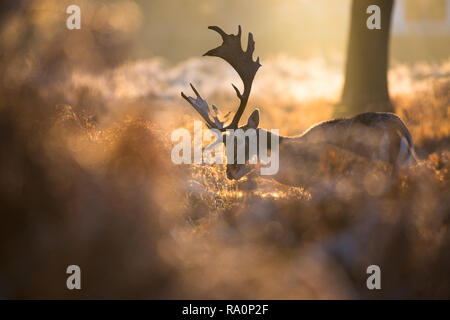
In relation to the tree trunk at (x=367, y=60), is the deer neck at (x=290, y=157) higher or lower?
lower

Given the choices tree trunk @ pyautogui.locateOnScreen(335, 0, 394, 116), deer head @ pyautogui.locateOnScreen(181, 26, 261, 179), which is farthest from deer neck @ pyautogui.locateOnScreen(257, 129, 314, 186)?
tree trunk @ pyautogui.locateOnScreen(335, 0, 394, 116)

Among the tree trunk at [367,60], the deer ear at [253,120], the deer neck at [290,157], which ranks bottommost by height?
the deer neck at [290,157]

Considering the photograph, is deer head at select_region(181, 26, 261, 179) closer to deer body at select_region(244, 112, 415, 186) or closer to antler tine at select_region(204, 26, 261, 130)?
antler tine at select_region(204, 26, 261, 130)

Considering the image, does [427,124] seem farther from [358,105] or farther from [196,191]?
[196,191]

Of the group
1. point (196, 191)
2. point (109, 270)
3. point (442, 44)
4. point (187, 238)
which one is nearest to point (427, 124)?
point (196, 191)

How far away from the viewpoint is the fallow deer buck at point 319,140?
17.0 feet

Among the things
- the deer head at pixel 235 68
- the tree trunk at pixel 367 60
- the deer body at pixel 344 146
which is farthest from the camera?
the tree trunk at pixel 367 60

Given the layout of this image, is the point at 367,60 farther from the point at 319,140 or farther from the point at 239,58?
the point at 319,140

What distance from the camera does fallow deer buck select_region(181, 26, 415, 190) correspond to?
5.18 meters

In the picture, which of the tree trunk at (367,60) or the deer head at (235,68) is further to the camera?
the tree trunk at (367,60)

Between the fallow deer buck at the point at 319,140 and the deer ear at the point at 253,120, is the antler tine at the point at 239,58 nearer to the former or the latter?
the fallow deer buck at the point at 319,140

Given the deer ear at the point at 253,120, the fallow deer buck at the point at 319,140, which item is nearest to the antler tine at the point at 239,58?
the fallow deer buck at the point at 319,140

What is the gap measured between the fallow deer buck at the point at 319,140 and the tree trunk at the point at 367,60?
4.25m

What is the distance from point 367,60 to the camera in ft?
31.8
